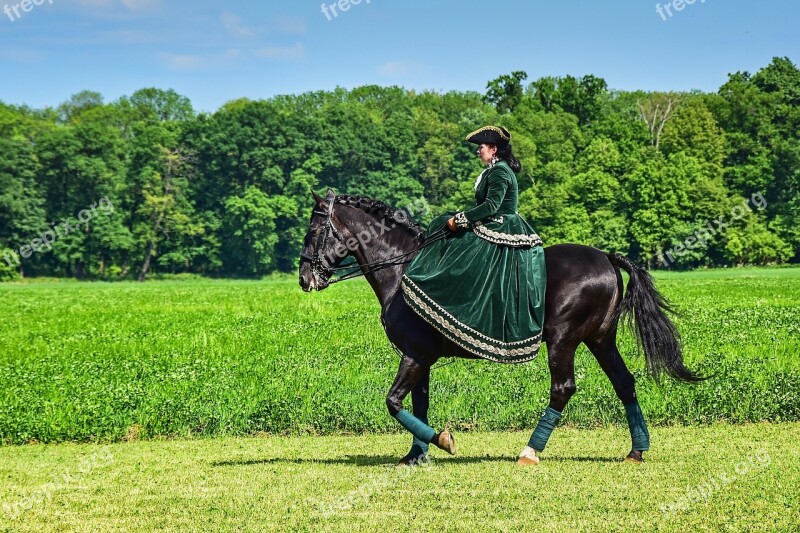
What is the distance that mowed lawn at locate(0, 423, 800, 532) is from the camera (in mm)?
7965

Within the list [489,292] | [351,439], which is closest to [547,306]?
[489,292]

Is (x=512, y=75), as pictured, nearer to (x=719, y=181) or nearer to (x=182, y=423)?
(x=719, y=181)

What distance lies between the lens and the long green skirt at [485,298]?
33.7 ft

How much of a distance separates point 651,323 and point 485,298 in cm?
203

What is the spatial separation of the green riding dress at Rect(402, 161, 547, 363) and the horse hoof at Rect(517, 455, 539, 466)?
41.3 inches

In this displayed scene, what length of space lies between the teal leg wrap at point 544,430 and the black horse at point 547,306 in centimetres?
1

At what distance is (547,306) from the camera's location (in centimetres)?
1050

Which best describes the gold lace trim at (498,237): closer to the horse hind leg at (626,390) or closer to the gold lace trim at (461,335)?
the gold lace trim at (461,335)

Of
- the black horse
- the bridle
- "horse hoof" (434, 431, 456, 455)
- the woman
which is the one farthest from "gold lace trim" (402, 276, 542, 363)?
"horse hoof" (434, 431, 456, 455)

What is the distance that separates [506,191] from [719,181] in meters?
77.5

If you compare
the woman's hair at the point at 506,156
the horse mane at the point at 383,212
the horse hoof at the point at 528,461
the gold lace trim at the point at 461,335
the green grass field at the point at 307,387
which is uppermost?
the woman's hair at the point at 506,156

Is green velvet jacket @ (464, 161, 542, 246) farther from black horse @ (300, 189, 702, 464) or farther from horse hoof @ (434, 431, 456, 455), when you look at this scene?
horse hoof @ (434, 431, 456, 455)

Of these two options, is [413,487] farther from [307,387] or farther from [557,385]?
→ [307,387]

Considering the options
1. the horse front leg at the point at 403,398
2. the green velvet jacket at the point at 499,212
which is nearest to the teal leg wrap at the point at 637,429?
the green velvet jacket at the point at 499,212
